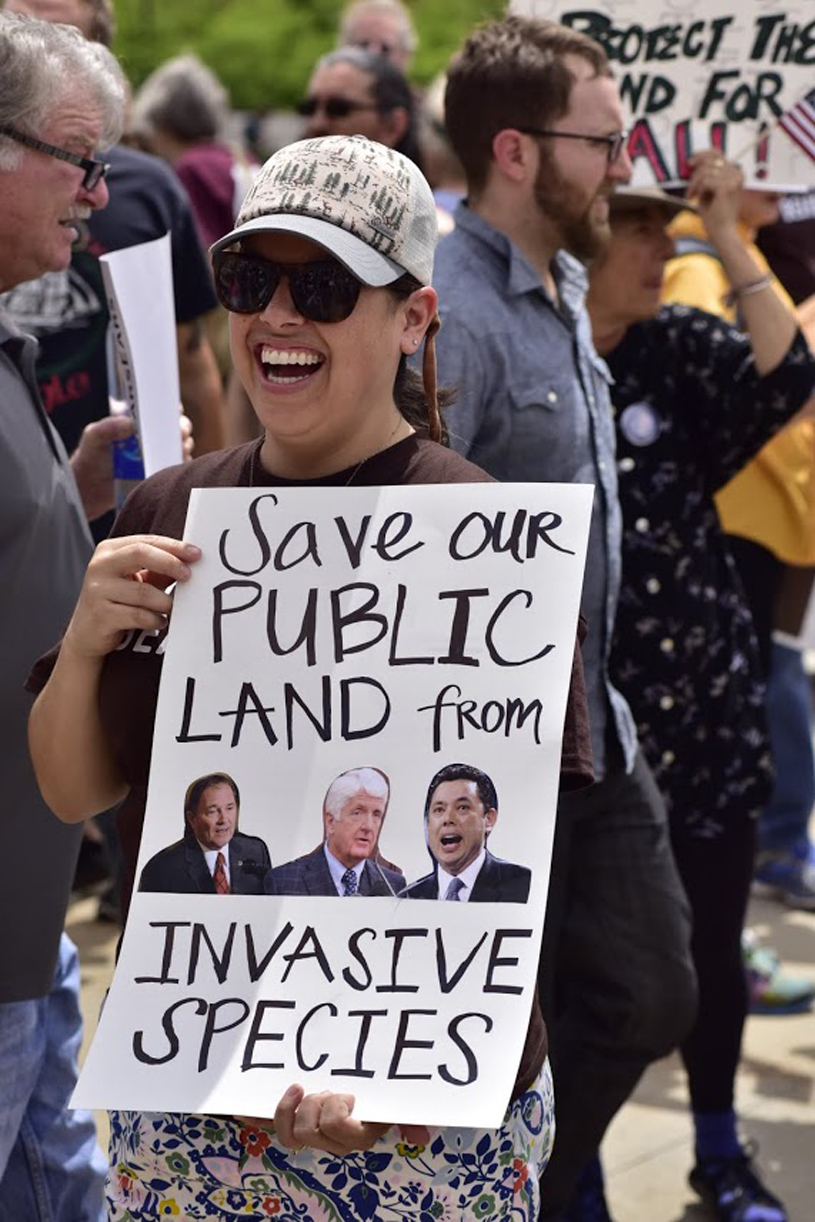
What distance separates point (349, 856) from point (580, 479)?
150 cm

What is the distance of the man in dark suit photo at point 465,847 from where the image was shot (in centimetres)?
200

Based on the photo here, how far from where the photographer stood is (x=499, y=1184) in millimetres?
2148

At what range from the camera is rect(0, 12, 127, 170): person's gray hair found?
9.45 feet

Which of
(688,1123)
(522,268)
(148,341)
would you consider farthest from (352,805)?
(688,1123)

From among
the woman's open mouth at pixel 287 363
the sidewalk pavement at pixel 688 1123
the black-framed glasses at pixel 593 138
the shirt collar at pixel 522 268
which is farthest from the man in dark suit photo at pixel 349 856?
the sidewalk pavement at pixel 688 1123

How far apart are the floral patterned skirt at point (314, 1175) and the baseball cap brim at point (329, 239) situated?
3.03ft

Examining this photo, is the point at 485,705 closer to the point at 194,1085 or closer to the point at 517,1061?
the point at 517,1061

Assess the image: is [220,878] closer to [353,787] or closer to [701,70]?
[353,787]

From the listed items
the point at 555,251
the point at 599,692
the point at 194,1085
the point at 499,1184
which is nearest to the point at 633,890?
the point at 599,692

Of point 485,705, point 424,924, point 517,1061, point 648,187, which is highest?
point 648,187

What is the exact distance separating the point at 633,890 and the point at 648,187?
4.95ft

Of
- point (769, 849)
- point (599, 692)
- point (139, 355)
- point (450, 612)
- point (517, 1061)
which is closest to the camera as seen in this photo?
point (517, 1061)

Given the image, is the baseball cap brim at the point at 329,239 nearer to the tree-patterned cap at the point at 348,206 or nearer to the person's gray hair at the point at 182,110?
the tree-patterned cap at the point at 348,206

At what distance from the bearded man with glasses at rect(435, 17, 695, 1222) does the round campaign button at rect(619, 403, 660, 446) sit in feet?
1.16
